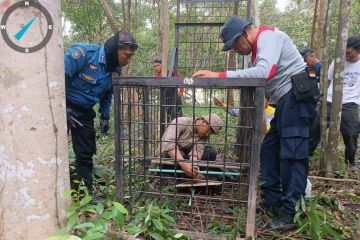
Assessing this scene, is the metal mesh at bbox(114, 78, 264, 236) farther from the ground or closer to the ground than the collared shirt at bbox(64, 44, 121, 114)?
closer to the ground

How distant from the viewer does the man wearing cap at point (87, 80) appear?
2.98 metres

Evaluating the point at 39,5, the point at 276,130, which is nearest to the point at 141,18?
the point at 276,130

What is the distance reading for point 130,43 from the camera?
2.97 metres

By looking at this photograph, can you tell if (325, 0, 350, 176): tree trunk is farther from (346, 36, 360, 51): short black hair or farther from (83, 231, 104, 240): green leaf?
(83, 231, 104, 240): green leaf

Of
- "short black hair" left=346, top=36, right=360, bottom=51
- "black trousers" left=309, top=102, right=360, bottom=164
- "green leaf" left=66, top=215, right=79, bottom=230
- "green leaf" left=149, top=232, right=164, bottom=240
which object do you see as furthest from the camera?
"black trousers" left=309, top=102, right=360, bottom=164

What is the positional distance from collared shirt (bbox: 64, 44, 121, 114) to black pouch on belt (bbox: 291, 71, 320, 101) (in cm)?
172

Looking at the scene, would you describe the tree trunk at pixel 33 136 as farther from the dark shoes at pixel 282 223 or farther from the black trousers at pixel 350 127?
the black trousers at pixel 350 127

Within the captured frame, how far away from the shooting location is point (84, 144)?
3256 mm

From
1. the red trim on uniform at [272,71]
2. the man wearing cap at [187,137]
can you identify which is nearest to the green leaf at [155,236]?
the man wearing cap at [187,137]

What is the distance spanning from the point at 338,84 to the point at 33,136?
307cm

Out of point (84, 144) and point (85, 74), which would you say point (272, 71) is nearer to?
point (85, 74)

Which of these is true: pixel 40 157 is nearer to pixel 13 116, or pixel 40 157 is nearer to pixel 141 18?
pixel 13 116

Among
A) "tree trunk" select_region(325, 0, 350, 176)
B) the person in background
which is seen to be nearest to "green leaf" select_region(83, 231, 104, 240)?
"tree trunk" select_region(325, 0, 350, 176)

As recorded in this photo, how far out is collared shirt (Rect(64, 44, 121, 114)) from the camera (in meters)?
2.99
